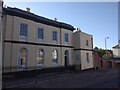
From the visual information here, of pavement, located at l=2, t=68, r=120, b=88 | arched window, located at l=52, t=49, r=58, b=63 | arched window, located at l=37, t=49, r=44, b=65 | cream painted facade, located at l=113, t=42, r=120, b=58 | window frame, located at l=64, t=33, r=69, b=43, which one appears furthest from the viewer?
cream painted facade, located at l=113, t=42, r=120, b=58

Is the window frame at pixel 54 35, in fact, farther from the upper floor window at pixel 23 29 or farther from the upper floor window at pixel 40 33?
the upper floor window at pixel 23 29

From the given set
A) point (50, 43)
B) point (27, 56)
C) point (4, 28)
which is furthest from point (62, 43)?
point (4, 28)

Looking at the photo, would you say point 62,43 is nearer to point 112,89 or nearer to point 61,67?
point 61,67

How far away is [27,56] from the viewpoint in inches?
985

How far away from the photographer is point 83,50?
35906mm

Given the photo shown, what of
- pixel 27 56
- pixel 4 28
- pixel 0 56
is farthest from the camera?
pixel 27 56

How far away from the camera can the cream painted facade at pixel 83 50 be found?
114 feet

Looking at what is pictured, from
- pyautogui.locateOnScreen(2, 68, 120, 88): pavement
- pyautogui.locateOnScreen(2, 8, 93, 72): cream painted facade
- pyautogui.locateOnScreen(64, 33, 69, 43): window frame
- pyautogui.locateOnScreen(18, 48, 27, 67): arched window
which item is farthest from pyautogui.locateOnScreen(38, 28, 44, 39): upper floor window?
pyautogui.locateOnScreen(2, 68, 120, 88): pavement

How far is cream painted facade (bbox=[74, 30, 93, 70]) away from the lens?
34.8 m

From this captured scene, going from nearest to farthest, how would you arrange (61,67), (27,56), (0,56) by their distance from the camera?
(0,56), (27,56), (61,67)

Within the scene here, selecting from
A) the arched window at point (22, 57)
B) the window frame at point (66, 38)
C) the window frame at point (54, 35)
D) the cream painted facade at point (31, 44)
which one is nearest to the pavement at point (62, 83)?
the arched window at point (22, 57)

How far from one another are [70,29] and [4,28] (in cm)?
1445

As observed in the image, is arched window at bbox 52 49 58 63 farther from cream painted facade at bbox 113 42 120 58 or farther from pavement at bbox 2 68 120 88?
cream painted facade at bbox 113 42 120 58

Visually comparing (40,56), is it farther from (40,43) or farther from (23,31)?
(23,31)
